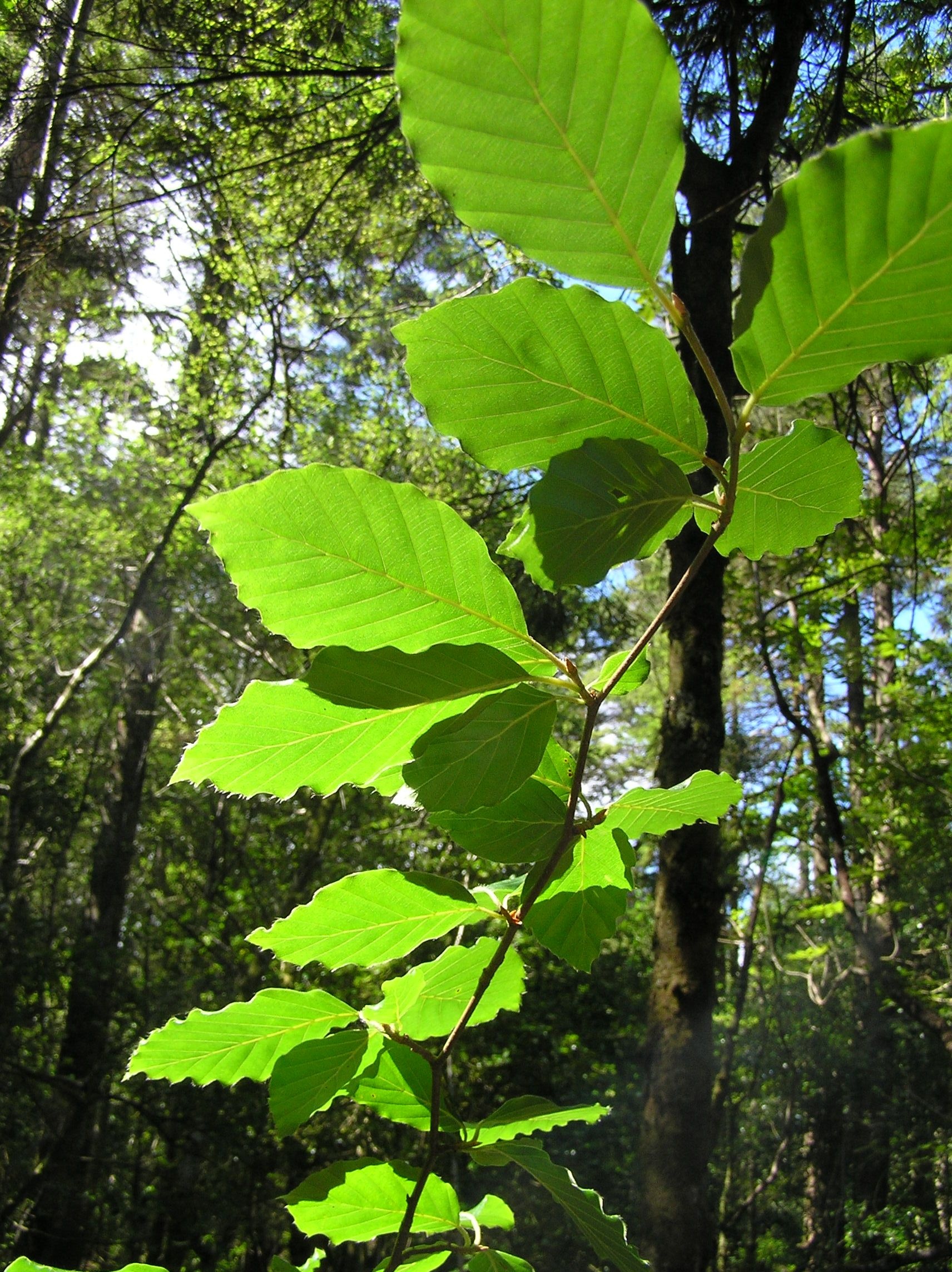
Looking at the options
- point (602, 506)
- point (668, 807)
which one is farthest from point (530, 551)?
point (668, 807)

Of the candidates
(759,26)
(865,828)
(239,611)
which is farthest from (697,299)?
(239,611)

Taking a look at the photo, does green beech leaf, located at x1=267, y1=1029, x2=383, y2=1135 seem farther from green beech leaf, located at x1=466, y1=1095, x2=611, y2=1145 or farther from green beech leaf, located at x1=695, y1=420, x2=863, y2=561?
green beech leaf, located at x1=695, y1=420, x2=863, y2=561

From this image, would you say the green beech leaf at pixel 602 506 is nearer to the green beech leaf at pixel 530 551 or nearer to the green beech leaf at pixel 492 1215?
the green beech leaf at pixel 530 551

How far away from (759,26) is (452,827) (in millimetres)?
2559

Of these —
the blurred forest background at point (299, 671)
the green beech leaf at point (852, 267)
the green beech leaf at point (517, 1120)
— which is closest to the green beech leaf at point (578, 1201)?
the green beech leaf at point (517, 1120)

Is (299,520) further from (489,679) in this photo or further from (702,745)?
(702,745)

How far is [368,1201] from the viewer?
1.44 feet

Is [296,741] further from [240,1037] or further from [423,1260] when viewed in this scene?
[423,1260]

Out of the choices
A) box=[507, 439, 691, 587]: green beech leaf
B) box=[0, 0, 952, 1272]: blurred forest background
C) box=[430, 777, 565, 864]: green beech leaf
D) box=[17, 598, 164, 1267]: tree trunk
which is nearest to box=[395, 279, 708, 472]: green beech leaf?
box=[507, 439, 691, 587]: green beech leaf

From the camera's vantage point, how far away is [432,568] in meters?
0.32

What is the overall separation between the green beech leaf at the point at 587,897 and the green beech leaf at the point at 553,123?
0.24 metres

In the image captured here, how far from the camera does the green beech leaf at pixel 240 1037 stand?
41 centimetres

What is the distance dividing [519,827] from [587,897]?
59 mm

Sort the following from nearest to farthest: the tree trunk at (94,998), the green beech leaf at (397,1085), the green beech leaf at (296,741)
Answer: the green beech leaf at (296,741), the green beech leaf at (397,1085), the tree trunk at (94,998)
